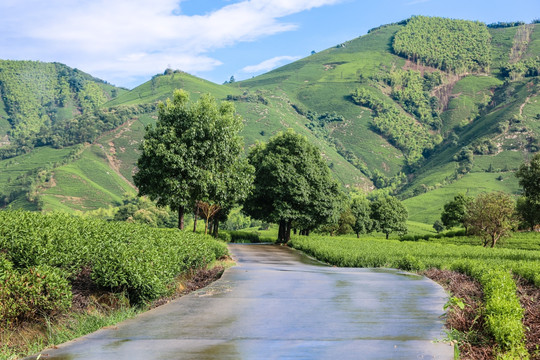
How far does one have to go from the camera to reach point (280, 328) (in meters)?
7.61

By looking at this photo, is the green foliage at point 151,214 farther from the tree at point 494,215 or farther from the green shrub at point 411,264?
the green shrub at point 411,264

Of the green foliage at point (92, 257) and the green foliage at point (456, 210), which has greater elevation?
the green foliage at point (92, 257)

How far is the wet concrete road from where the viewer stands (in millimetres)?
6078

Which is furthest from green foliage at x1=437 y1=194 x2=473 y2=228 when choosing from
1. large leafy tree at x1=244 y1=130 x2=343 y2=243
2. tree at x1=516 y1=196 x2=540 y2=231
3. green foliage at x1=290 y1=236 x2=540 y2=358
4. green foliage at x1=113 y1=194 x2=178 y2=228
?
green foliage at x1=113 y1=194 x2=178 y2=228

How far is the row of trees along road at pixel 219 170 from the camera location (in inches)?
1375

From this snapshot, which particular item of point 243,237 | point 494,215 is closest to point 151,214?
point 243,237

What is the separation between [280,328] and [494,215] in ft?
181

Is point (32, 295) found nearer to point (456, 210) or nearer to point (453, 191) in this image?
point (456, 210)

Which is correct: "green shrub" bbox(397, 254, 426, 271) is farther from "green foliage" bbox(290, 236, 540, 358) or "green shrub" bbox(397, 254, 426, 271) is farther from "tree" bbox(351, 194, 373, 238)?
"tree" bbox(351, 194, 373, 238)

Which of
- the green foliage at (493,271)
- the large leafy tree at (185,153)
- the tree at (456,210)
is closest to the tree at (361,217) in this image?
the tree at (456,210)

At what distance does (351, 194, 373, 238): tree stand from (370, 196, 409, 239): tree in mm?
2296

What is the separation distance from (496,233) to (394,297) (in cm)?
5378

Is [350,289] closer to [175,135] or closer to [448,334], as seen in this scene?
[448,334]

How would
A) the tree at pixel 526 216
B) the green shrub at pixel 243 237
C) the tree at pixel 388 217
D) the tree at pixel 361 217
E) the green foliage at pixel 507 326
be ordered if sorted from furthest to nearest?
the tree at pixel 388 217, the tree at pixel 361 217, the green shrub at pixel 243 237, the tree at pixel 526 216, the green foliage at pixel 507 326
